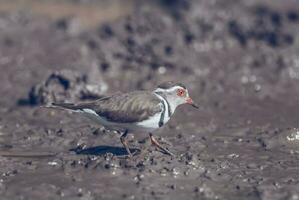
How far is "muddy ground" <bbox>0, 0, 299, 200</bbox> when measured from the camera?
13.6 m

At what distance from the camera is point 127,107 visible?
14.3 m

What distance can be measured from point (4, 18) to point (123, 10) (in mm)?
3753

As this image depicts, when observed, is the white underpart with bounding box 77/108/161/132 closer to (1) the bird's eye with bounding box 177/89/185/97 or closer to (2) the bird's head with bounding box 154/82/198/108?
(2) the bird's head with bounding box 154/82/198/108

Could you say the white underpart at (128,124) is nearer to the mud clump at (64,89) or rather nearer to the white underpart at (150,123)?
the white underpart at (150,123)

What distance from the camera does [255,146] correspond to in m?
15.9

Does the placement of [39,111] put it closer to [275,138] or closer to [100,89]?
[100,89]

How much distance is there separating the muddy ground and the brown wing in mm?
732

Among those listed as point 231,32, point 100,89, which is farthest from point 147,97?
point 231,32

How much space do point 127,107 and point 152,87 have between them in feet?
19.1

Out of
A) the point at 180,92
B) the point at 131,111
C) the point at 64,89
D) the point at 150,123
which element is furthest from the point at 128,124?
the point at 64,89

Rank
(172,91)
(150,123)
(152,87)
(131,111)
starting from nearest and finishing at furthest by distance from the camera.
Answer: (150,123) → (131,111) → (172,91) → (152,87)

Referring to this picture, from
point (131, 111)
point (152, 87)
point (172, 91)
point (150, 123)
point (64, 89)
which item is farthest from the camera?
point (152, 87)

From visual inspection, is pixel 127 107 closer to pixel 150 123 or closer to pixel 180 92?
pixel 150 123

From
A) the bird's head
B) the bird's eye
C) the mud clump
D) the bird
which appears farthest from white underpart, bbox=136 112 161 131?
the mud clump
